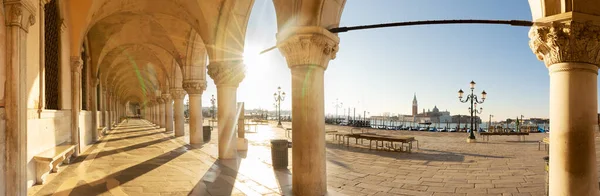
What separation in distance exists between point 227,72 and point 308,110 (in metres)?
4.95

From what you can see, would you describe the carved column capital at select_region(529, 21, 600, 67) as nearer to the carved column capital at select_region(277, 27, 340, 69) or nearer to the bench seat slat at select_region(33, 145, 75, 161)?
the carved column capital at select_region(277, 27, 340, 69)

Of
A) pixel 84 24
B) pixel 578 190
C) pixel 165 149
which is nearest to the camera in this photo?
pixel 578 190

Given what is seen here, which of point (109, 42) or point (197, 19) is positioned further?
point (109, 42)

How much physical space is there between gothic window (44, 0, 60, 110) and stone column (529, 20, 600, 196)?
10.3 metres

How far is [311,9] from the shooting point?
16.4ft

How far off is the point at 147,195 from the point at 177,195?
0.53 meters

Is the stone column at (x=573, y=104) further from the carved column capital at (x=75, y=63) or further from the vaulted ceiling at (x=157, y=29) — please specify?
the carved column capital at (x=75, y=63)

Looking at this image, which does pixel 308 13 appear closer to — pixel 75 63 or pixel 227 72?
pixel 227 72

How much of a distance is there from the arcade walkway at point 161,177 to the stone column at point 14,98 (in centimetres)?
130

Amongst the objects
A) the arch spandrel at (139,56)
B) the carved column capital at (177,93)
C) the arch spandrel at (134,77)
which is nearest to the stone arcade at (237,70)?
the arch spandrel at (139,56)

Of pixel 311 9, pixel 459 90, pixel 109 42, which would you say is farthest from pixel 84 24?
pixel 459 90

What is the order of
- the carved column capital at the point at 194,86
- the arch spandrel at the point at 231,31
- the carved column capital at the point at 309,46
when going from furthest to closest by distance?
the carved column capital at the point at 194,86 → the arch spandrel at the point at 231,31 → the carved column capital at the point at 309,46

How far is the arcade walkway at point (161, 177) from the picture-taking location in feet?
18.8

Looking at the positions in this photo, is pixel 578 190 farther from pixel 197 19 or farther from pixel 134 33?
pixel 134 33
